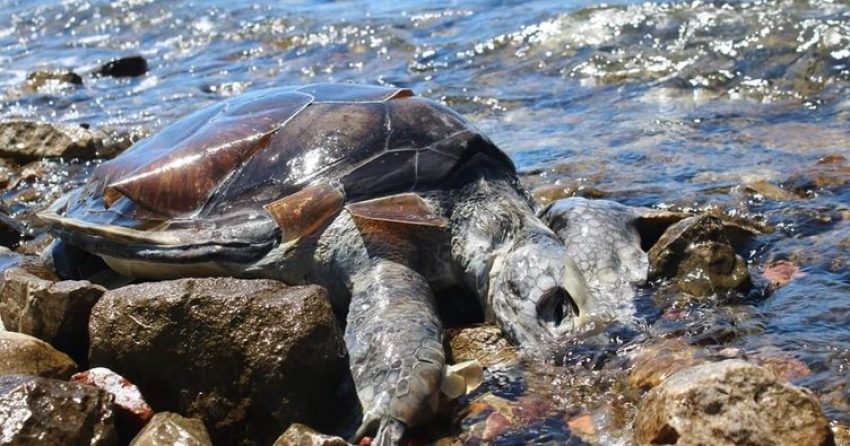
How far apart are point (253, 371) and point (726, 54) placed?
6.58m

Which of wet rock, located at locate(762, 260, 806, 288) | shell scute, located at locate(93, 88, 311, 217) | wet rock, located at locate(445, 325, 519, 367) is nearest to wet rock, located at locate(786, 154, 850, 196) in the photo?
wet rock, located at locate(762, 260, 806, 288)

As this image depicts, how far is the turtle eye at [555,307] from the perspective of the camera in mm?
3801

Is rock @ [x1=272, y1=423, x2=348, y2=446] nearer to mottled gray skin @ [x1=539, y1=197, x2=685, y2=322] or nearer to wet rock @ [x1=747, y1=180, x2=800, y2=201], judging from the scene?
mottled gray skin @ [x1=539, y1=197, x2=685, y2=322]

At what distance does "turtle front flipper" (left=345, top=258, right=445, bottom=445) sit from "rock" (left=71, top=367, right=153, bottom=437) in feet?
2.34

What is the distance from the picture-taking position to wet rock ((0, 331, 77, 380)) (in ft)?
11.2

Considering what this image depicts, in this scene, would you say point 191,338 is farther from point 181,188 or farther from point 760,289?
point 760,289

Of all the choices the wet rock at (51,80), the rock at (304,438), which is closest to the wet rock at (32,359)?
the rock at (304,438)

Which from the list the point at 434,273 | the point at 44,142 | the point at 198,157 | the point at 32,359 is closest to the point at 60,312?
the point at 32,359

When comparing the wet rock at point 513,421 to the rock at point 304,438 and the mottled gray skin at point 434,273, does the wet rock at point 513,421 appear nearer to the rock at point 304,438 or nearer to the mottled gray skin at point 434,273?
the mottled gray skin at point 434,273

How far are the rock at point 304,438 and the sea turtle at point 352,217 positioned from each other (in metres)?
0.51

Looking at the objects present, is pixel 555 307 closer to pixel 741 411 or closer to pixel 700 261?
pixel 700 261

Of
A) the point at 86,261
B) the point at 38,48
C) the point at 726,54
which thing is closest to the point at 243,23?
the point at 38,48

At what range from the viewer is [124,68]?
37.0 ft

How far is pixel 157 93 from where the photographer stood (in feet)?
33.5
